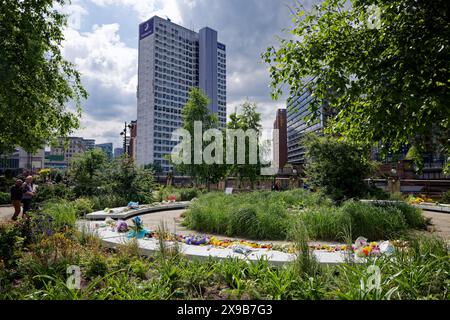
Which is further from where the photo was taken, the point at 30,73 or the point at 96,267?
the point at 30,73

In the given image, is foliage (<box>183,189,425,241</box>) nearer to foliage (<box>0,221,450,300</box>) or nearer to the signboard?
foliage (<box>0,221,450,300</box>)

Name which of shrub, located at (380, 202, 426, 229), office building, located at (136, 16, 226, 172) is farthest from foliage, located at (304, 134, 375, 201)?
office building, located at (136, 16, 226, 172)

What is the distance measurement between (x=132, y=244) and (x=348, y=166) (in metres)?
8.02

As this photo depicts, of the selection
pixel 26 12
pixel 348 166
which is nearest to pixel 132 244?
pixel 26 12

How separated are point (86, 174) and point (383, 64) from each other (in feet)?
51.3

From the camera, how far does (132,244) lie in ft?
15.5

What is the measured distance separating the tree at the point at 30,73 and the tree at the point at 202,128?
45.7 ft

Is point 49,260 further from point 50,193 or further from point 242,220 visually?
point 50,193

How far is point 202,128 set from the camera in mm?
22938

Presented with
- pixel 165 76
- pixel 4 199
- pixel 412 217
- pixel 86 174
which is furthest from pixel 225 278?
pixel 165 76

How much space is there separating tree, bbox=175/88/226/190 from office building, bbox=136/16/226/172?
260 feet

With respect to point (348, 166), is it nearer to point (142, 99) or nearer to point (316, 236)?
point (316, 236)

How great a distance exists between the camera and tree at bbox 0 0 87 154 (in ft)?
17.7

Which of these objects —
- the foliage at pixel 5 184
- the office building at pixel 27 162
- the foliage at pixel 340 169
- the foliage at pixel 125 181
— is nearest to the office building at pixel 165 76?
the office building at pixel 27 162
